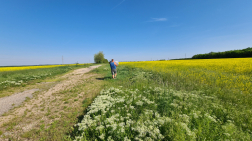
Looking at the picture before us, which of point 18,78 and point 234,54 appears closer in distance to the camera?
point 18,78

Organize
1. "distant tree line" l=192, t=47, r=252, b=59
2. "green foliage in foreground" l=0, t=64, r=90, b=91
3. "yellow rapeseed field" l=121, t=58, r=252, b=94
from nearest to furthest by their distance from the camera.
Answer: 1. "yellow rapeseed field" l=121, t=58, r=252, b=94
2. "green foliage in foreground" l=0, t=64, r=90, b=91
3. "distant tree line" l=192, t=47, r=252, b=59

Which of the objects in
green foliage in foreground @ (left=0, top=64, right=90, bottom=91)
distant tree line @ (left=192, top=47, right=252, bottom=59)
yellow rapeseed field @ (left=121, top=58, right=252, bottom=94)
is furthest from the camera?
distant tree line @ (left=192, top=47, right=252, bottom=59)

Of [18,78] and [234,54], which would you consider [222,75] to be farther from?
[234,54]

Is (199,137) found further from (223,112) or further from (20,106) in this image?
(20,106)

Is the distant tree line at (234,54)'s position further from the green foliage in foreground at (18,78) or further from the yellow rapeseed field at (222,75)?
the green foliage in foreground at (18,78)

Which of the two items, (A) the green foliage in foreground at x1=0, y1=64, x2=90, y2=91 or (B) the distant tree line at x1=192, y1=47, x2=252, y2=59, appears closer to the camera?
(A) the green foliage in foreground at x1=0, y1=64, x2=90, y2=91

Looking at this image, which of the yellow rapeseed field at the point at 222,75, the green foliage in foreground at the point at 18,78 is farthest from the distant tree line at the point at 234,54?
the green foliage in foreground at the point at 18,78

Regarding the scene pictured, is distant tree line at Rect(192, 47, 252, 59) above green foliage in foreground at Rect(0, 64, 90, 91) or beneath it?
above

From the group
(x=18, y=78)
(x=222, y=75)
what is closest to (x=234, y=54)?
(x=222, y=75)

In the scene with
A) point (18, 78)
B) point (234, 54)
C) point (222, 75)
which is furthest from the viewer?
point (234, 54)

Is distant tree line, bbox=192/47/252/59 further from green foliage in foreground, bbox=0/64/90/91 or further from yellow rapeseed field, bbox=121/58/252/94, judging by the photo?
green foliage in foreground, bbox=0/64/90/91

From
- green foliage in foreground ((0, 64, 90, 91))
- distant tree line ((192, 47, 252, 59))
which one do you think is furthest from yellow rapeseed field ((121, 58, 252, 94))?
distant tree line ((192, 47, 252, 59))

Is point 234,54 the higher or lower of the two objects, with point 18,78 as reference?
higher

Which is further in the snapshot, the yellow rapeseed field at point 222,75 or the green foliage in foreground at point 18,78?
the green foliage in foreground at point 18,78
